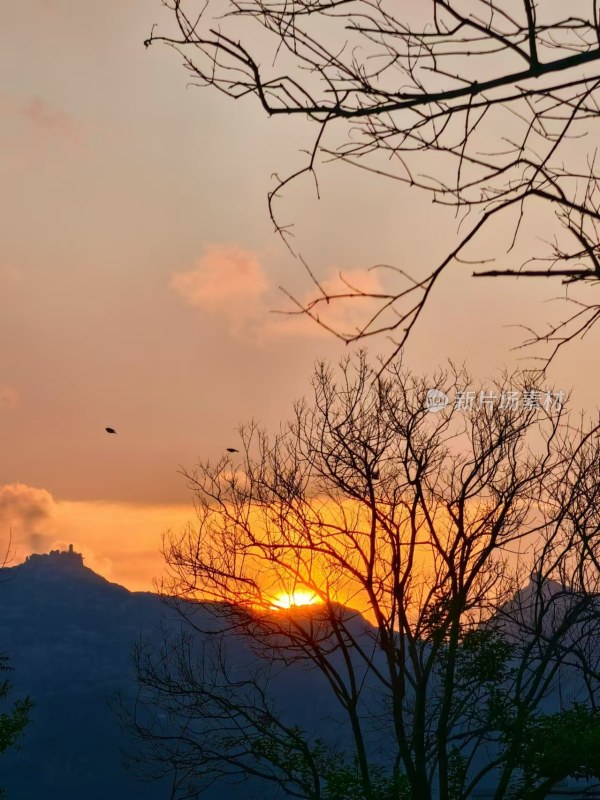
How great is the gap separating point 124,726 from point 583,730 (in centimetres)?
822

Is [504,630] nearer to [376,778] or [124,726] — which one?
[376,778]

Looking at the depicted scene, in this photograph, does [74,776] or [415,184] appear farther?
[74,776]

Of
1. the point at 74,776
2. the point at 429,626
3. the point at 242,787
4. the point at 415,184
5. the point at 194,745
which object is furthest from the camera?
the point at 74,776

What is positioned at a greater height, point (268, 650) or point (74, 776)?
point (74, 776)

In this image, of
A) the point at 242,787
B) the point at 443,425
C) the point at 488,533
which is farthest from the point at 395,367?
the point at 242,787

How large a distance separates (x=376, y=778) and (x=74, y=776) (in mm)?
198153

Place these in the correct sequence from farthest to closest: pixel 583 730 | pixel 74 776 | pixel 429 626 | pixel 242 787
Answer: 1. pixel 74 776
2. pixel 242 787
3. pixel 429 626
4. pixel 583 730

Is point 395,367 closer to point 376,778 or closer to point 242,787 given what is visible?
point 376,778

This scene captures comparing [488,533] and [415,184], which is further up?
[488,533]

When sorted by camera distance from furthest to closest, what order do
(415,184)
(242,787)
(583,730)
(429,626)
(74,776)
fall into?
(74,776)
(242,787)
(429,626)
(583,730)
(415,184)

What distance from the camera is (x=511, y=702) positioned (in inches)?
619

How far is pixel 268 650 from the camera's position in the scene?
1753cm

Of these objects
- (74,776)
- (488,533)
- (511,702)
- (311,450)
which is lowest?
(511,702)

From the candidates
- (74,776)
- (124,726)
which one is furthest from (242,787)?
(124,726)
